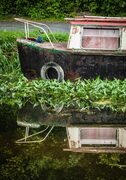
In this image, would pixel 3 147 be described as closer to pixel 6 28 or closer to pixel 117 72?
pixel 117 72

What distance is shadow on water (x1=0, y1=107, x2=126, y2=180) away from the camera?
358 inches

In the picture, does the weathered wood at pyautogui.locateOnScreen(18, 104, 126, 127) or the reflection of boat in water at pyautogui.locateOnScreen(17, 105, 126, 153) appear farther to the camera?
the weathered wood at pyautogui.locateOnScreen(18, 104, 126, 127)

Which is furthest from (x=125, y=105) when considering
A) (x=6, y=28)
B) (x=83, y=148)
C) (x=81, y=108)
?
(x=6, y=28)

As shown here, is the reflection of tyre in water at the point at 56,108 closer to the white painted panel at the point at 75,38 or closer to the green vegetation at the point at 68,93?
the green vegetation at the point at 68,93

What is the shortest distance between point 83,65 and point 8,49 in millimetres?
3360

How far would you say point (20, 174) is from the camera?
9.10m

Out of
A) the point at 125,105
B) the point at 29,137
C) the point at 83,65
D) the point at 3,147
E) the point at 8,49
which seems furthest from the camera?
the point at 8,49

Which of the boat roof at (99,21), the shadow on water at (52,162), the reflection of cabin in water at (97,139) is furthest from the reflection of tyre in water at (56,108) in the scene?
the boat roof at (99,21)

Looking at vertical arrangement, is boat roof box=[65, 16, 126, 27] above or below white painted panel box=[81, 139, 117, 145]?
above

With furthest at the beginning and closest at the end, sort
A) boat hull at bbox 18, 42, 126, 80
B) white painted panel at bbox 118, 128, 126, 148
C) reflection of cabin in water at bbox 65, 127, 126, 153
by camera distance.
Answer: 1. boat hull at bbox 18, 42, 126, 80
2. white painted panel at bbox 118, 128, 126, 148
3. reflection of cabin in water at bbox 65, 127, 126, 153

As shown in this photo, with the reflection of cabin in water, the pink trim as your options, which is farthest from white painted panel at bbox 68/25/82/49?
the reflection of cabin in water

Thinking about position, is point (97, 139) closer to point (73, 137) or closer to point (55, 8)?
point (73, 137)

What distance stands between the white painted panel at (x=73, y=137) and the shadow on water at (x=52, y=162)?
0.12m

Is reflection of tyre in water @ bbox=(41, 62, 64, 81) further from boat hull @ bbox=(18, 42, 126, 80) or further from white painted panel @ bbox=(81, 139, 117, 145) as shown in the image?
white painted panel @ bbox=(81, 139, 117, 145)
